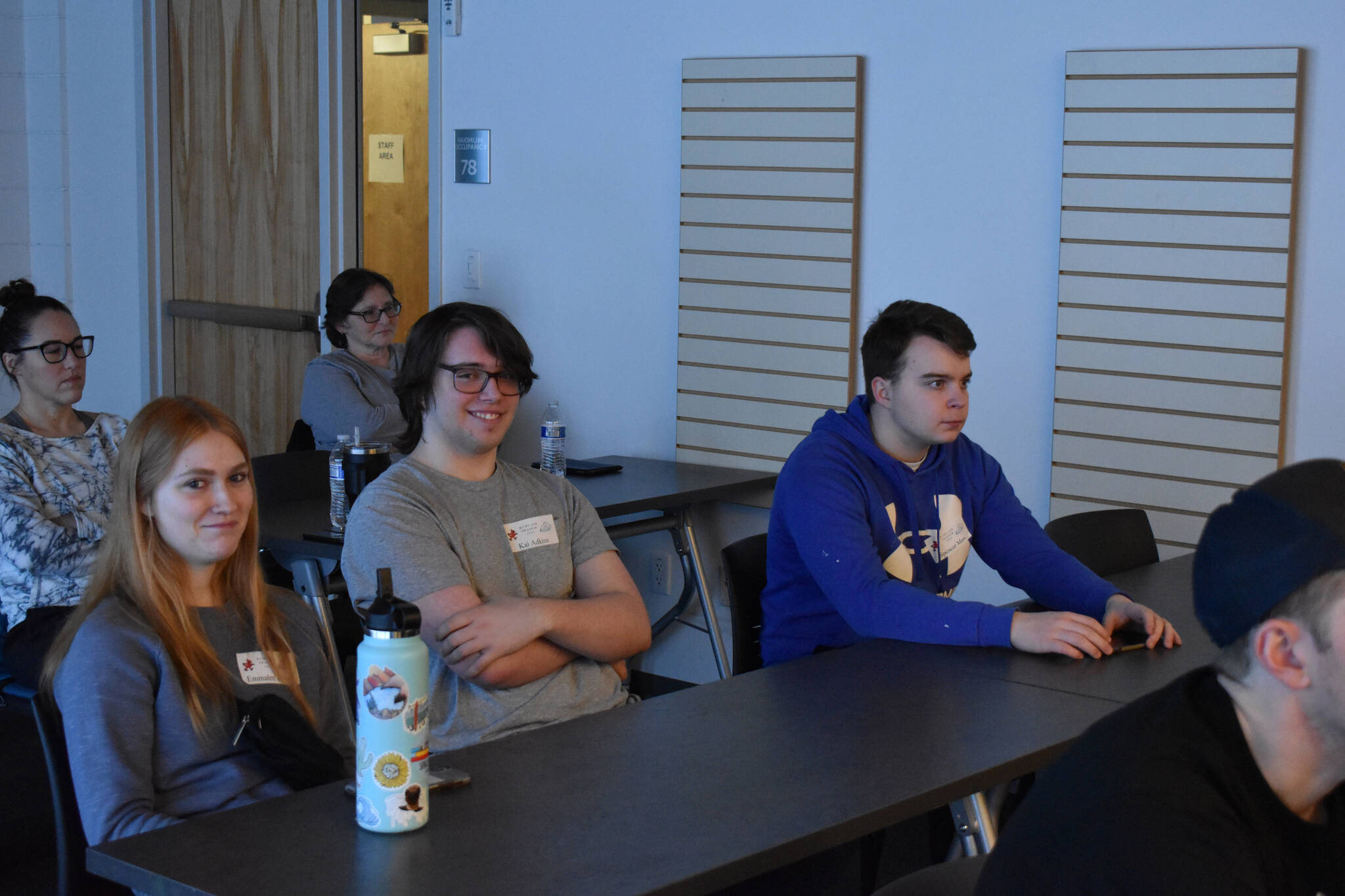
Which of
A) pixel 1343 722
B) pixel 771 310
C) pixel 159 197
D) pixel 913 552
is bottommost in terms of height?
pixel 913 552

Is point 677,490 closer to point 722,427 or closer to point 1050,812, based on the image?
point 722,427

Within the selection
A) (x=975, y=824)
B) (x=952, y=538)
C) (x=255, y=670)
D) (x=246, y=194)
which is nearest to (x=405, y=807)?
(x=255, y=670)

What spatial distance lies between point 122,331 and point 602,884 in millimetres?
5106

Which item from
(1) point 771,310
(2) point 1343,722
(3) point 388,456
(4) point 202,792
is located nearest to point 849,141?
(1) point 771,310

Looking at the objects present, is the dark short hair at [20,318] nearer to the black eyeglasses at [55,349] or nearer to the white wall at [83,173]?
the black eyeglasses at [55,349]

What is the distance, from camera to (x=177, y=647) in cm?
173

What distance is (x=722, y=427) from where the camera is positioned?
13.9 feet

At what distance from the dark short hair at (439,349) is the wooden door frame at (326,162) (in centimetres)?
254

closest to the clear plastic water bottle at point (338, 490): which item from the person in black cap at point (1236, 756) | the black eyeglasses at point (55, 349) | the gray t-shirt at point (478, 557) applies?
the black eyeglasses at point (55, 349)

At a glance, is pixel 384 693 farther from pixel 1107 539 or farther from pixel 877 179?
pixel 877 179

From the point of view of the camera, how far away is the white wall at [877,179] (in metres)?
3.29

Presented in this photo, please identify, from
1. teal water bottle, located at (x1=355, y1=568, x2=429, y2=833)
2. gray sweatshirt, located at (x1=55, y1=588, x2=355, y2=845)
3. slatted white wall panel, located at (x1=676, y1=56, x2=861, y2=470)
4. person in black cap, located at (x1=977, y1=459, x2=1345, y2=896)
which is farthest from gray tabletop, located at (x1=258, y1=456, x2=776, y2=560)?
person in black cap, located at (x1=977, y1=459, x2=1345, y2=896)

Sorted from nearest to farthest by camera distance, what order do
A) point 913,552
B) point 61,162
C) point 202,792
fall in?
1. point 202,792
2. point 913,552
3. point 61,162

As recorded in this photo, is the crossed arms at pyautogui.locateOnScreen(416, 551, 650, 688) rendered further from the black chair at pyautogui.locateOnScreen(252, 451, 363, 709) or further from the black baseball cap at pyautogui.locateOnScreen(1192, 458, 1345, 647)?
the black baseball cap at pyautogui.locateOnScreen(1192, 458, 1345, 647)
